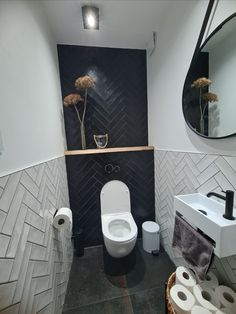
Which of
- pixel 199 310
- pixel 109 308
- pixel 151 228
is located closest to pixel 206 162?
pixel 199 310

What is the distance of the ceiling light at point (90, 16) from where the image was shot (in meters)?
1.34

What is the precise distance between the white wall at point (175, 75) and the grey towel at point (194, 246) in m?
0.56

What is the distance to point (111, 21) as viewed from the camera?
154 centimetres

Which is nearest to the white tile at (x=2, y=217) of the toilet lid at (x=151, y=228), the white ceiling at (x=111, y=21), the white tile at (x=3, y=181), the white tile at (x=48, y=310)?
the white tile at (x=3, y=181)

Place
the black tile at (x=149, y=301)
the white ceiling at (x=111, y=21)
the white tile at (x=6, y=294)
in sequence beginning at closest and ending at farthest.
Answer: the white tile at (x=6, y=294) → the black tile at (x=149, y=301) → the white ceiling at (x=111, y=21)

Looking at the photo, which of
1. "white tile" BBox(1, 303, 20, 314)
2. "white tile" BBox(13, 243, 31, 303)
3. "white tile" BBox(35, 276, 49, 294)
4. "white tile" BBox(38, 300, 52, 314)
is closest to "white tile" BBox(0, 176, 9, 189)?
"white tile" BBox(13, 243, 31, 303)

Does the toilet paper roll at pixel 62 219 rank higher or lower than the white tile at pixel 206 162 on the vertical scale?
lower

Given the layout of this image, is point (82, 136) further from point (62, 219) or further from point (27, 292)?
point (27, 292)

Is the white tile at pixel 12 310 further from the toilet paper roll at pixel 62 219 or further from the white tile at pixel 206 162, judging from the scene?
the white tile at pixel 206 162

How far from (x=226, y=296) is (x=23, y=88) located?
5.80 ft

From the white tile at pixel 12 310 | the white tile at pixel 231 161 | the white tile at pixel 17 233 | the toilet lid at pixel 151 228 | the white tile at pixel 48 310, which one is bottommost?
the toilet lid at pixel 151 228

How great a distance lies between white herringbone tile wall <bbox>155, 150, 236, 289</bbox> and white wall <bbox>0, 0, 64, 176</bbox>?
1.19 metres

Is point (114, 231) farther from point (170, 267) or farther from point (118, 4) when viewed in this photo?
point (118, 4)

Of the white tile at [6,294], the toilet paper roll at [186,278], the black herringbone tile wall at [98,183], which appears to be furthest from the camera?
the black herringbone tile wall at [98,183]
